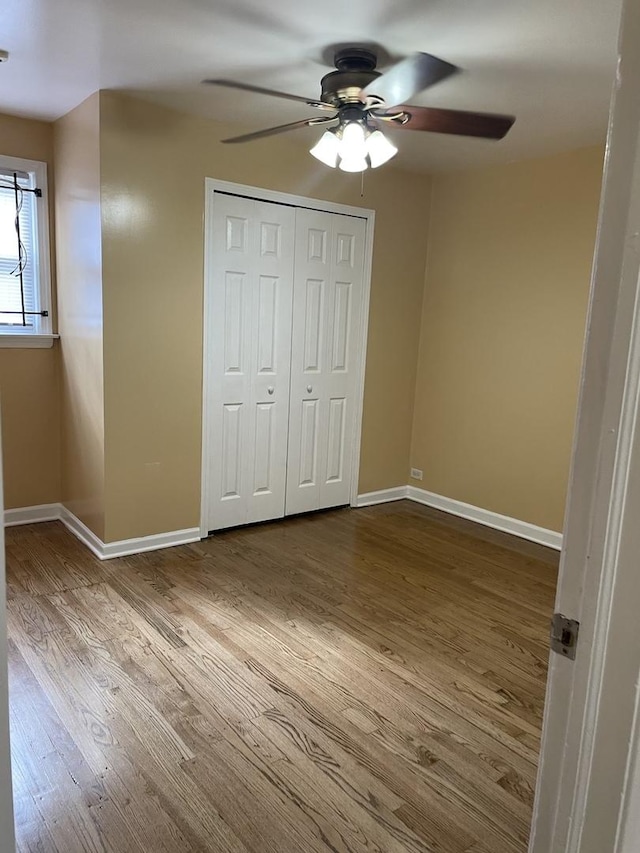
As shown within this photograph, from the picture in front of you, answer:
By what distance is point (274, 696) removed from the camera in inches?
90.6

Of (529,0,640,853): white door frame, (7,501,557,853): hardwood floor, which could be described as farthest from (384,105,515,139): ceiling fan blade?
(7,501,557,853): hardwood floor

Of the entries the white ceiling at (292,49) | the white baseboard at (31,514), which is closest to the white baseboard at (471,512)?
the white baseboard at (31,514)

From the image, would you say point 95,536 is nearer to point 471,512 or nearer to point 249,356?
point 249,356

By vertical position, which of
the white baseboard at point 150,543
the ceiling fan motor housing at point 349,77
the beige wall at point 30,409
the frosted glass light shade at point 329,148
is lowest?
the white baseboard at point 150,543

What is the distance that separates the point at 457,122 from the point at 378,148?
32 centimetres

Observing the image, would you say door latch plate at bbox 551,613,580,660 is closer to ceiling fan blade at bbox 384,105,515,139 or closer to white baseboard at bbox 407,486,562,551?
ceiling fan blade at bbox 384,105,515,139

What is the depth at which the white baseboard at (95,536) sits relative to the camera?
348 centimetres

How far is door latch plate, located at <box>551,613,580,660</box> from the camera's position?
765 millimetres

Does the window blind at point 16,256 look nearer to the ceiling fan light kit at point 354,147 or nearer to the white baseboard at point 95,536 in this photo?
the white baseboard at point 95,536

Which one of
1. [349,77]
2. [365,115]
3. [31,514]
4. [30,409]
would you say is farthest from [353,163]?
[31,514]

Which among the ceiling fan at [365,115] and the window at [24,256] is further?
the window at [24,256]

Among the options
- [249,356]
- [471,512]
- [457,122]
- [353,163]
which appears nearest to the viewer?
[457,122]

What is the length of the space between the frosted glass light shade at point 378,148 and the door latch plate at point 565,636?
2181 mm

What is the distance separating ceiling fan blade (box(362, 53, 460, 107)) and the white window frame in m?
2.26
